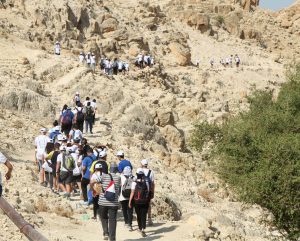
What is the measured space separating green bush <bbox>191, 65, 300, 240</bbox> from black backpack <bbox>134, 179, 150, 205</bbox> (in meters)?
4.29

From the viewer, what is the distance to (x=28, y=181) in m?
13.8

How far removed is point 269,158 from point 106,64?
16.1 meters

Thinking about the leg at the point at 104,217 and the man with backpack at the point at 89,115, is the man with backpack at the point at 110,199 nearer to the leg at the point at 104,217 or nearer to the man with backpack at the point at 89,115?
the leg at the point at 104,217

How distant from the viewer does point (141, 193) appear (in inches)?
420

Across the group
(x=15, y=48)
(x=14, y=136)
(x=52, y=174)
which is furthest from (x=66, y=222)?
(x=15, y=48)

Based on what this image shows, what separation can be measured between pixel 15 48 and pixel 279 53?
39.6m

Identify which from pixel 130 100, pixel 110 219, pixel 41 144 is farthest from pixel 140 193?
pixel 130 100

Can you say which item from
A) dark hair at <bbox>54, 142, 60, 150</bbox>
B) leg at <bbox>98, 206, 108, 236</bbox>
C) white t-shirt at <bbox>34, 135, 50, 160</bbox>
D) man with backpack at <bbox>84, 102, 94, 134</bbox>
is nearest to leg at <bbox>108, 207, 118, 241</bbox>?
leg at <bbox>98, 206, 108, 236</bbox>

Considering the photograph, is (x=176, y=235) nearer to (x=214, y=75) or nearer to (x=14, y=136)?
(x=14, y=136)

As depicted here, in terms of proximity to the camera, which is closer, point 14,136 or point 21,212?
point 21,212

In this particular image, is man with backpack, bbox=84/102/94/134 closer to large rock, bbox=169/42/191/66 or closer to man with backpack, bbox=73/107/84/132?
man with backpack, bbox=73/107/84/132

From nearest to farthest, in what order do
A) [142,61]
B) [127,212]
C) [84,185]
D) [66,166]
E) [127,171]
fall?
[127,171] → [127,212] → [84,185] → [66,166] → [142,61]

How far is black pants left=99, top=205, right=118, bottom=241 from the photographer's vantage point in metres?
9.92

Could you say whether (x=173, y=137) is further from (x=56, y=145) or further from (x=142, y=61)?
Result: (x=56, y=145)
